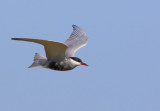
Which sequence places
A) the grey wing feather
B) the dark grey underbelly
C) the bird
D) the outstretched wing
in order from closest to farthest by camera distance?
the outstretched wing → the bird → the dark grey underbelly → the grey wing feather

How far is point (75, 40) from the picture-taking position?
12.3 m

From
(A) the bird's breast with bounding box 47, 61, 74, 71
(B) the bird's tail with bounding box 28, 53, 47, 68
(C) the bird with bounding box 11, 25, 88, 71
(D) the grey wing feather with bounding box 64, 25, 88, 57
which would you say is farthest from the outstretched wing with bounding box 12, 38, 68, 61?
(D) the grey wing feather with bounding box 64, 25, 88, 57

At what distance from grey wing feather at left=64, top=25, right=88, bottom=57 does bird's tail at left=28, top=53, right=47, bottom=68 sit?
37.0 inches

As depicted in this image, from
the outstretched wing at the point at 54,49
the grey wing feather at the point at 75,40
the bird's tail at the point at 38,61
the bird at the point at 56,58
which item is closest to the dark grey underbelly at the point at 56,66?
the bird at the point at 56,58

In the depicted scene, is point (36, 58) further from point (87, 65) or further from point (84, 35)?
point (84, 35)

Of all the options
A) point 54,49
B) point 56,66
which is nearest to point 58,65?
point 56,66

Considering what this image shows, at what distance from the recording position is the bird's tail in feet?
33.8

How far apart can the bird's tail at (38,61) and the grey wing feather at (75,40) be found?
3.09 feet

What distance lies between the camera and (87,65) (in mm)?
10516

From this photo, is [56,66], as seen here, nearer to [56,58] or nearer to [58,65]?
[58,65]

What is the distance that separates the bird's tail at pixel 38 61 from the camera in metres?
10.3

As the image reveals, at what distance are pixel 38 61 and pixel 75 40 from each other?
216cm

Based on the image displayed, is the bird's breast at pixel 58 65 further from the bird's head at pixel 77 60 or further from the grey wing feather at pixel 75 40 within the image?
the grey wing feather at pixel 75 40

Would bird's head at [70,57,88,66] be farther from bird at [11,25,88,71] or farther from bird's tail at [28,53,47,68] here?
bird's tail at [28,53,47,68]
